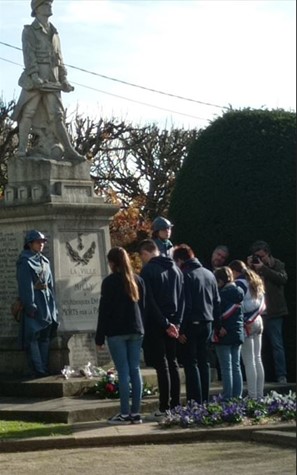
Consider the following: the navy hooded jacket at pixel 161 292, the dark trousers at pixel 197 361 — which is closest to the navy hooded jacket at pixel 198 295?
the dark trousers at pixel 197 361

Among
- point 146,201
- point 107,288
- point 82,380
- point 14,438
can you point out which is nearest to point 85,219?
point 82,380

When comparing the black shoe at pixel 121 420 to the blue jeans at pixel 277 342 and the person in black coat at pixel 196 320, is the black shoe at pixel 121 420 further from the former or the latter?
the blue jeans at pixel 277 342

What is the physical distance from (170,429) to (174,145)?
100 feet

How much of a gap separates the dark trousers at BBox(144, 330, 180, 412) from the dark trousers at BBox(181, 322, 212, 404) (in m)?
0.15

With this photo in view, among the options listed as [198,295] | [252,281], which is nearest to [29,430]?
[198,295]

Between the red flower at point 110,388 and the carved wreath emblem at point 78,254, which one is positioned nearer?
the red flower at point 110,388

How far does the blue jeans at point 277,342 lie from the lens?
17453mm

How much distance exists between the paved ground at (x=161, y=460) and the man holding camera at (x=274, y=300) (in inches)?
194

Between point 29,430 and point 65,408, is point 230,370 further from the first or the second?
point 29,430

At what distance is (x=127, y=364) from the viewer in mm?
13406

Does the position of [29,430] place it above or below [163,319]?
below

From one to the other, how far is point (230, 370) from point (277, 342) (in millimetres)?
3274

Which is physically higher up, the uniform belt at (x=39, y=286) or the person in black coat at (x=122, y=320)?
the uniform belt at (x=39, y=286)

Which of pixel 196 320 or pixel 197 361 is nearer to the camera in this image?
pixel 196 320
